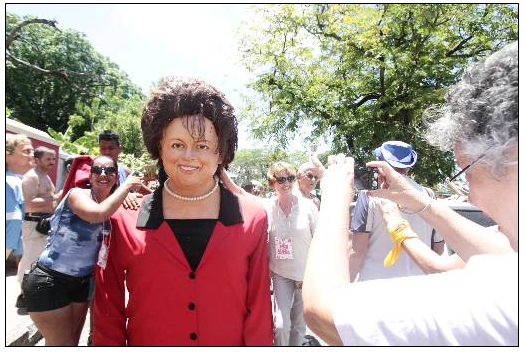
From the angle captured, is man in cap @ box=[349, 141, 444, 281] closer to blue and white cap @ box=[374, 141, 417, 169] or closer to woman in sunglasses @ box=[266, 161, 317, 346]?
blue and white cap @ box=[374, 141, 417, 169]

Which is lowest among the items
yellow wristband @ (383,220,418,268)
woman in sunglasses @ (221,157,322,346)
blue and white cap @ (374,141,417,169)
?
woman in sunglasses @ (221,157,322,346)

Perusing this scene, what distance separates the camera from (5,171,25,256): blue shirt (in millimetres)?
3516

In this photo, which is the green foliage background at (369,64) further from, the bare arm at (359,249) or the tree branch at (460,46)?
the bare arm at (359,249)

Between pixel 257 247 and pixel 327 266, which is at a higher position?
pixel 327 266

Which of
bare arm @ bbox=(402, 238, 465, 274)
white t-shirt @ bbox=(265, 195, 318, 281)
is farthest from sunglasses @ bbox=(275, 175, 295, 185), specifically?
bare arm @ bbox=(402, 238, 465, 274)

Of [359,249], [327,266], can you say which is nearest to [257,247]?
[327,266]

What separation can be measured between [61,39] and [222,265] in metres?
31.3

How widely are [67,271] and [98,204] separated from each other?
509 mm

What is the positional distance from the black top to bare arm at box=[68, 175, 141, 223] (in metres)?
0.53

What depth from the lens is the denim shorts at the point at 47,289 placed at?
225 centimetres

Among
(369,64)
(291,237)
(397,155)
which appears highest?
(369,64)

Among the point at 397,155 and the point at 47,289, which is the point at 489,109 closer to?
the point at 397,155

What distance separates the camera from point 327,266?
1.02 metres

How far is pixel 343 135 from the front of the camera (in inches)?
494
